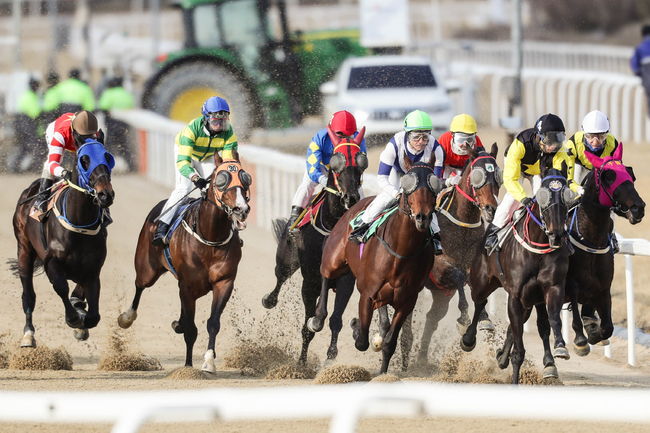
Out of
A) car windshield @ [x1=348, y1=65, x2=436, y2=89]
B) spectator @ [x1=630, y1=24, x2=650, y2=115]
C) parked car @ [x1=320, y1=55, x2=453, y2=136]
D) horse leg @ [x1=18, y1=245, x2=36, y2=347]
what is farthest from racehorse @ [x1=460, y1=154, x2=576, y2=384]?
car windshield @ [x1=348, y1=65, x2=436, y2=89]

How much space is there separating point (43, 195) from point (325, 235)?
197cm

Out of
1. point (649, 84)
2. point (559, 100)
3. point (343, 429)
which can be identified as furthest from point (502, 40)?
point (343, 429)

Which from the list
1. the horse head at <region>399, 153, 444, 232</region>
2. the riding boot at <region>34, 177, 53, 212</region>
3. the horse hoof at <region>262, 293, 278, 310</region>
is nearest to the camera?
the horse head at <region>399, 153, 444, 232</region>

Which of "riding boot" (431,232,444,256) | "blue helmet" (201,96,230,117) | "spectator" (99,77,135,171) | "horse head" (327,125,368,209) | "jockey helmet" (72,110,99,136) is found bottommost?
"riding boot" (431,232,444,256)

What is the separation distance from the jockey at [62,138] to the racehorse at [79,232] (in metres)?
0.12

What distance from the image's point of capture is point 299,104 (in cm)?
2119

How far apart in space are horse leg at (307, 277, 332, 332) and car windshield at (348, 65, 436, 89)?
11.3 m

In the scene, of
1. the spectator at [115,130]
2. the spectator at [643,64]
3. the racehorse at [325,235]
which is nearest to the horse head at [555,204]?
the racehorse at [325,235]

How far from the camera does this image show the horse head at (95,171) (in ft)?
29.3

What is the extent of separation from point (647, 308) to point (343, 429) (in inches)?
302

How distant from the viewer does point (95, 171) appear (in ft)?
29.4

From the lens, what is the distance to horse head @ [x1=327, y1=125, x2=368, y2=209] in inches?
367

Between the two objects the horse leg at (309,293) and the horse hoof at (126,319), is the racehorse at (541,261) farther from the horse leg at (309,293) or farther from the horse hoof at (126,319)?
the horse hoof at (126,319)

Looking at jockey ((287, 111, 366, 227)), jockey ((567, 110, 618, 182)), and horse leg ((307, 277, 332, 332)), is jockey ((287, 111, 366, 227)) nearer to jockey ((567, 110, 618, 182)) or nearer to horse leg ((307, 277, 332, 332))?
horse leg ((307, 277, 332, 332))
